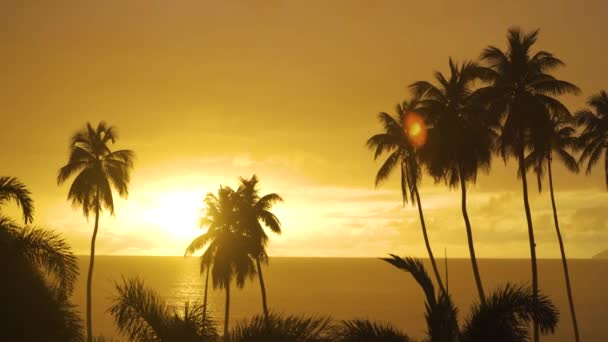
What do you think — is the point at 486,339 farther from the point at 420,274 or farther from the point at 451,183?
the point at 451,183

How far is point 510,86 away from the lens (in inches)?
1246

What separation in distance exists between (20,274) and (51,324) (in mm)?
1329

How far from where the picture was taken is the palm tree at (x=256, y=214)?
48875 mm

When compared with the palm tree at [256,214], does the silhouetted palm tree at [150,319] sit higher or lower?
lower

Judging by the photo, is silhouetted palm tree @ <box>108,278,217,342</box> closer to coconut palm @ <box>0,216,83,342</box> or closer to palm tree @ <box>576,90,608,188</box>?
coconut palm @ <box>0,216,83,342</box>

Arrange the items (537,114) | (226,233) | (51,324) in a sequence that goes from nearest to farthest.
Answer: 1. (51,324)
2. (537,114)
3. (226,233)

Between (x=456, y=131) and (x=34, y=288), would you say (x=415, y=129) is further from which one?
(x=34, y=288)

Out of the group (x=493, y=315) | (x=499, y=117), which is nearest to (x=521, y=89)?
(x=499, y=117)

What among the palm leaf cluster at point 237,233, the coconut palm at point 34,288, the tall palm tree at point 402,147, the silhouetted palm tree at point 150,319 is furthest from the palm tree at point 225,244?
the silhouetted palm tree at point 150,319

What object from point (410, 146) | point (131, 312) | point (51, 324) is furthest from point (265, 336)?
point (410, 146)

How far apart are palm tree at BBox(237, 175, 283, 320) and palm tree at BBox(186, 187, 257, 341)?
0.61 metres

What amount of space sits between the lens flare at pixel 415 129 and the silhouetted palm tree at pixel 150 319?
2841 centimetres

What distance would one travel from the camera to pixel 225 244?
49344mm

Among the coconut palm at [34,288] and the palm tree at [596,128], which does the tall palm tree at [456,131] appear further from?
the coconut palm at [34,288]
